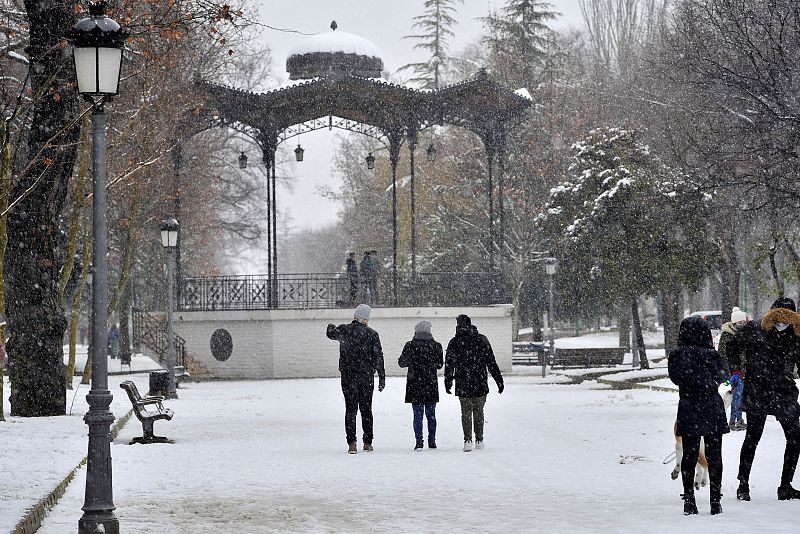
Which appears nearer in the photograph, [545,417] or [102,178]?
[102,178]

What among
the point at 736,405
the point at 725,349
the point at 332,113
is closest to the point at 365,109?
the point at 332,113

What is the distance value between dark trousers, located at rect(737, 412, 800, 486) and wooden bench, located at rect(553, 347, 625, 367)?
26.6m

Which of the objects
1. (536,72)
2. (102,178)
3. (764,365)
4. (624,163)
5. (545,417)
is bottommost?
(545,417)

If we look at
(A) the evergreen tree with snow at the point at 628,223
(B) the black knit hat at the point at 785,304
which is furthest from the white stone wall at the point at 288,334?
(B) the black knit hat at the point at 785,304

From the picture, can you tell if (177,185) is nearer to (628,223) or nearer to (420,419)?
(628,223)

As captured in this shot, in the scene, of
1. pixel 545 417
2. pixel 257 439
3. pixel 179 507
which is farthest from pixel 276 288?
pixel 179 507

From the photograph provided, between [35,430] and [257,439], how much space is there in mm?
2965

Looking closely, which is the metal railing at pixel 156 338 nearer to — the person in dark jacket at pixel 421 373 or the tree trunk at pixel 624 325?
the person in dark jacket at pixel 421 373

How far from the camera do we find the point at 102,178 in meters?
9.52

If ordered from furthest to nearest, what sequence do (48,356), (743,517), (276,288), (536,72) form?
(536,72) → (276,288) → (48,356) → (743,517)

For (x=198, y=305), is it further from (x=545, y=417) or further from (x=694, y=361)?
(x=694, y=361)

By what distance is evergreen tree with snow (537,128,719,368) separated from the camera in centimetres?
3644

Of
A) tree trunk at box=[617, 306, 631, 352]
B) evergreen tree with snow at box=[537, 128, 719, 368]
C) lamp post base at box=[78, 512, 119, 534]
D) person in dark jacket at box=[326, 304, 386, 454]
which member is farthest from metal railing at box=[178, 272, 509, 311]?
lamp post base at box=[78, 512, 119, 534]

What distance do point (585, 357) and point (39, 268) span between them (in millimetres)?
21622
